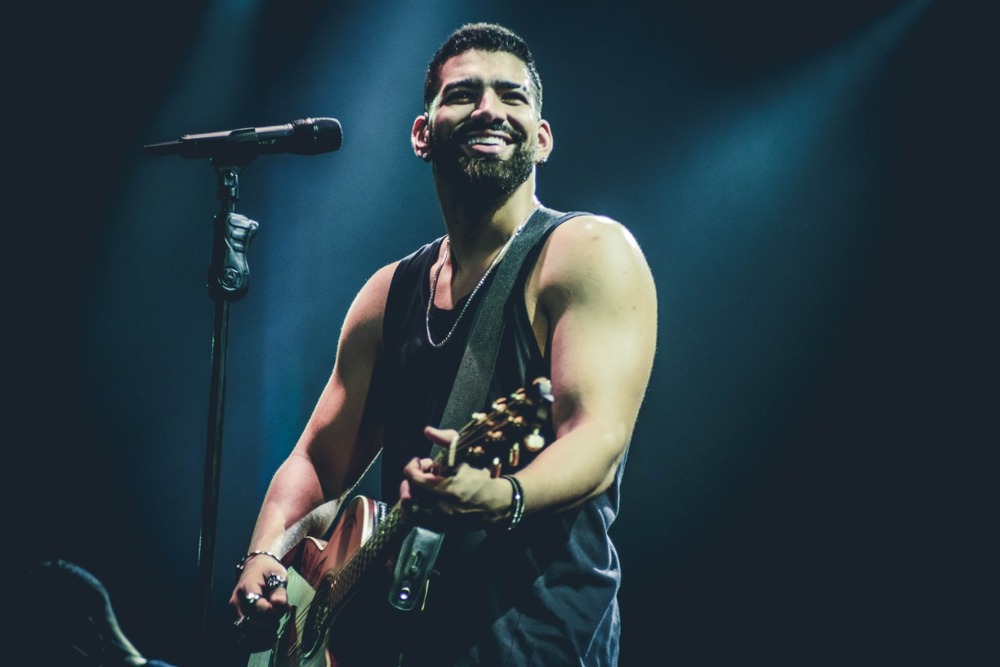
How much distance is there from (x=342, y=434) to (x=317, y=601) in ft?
2.11

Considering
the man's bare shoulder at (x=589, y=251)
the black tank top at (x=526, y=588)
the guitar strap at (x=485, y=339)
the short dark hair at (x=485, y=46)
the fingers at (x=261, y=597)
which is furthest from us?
the short dark hair at (x=485, y=46)

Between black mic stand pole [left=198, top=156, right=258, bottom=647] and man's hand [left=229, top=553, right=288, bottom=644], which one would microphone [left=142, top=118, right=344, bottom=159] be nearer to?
black mic stand pole [left=198, top=156, right=258, bottom=647]

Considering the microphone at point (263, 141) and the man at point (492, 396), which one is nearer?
the man at point (492, 396)

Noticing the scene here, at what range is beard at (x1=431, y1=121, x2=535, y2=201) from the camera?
2244 mm

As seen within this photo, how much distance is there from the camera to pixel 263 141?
8.29 ft

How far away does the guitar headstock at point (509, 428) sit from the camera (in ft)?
4.98

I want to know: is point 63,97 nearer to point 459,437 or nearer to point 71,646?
point 71,646

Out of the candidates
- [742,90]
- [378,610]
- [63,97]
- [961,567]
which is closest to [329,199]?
[63,97]

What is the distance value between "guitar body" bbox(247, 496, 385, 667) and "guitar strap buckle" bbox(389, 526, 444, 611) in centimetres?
24

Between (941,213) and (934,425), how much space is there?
96 centimetres

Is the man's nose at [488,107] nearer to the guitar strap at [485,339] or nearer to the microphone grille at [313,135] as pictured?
the guitar strap at [485,339]

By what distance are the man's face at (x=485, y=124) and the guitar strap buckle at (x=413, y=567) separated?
3.30 ft

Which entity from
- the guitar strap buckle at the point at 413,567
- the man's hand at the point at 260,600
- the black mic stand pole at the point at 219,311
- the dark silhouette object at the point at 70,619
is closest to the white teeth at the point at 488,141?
the black mic stand pole at the point at 219,311

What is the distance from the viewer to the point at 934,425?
11.9ft
